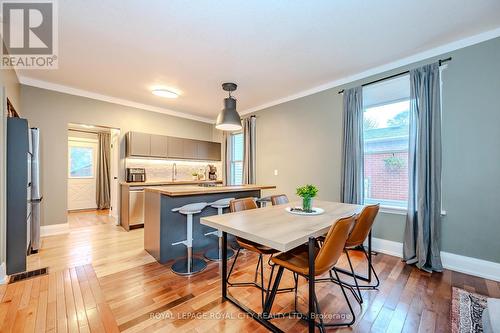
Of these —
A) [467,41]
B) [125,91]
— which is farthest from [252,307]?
[125,91]

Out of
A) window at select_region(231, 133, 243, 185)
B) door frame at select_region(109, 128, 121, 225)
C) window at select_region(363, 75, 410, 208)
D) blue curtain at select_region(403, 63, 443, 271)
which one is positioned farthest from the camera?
window at select_region(231, 133, 243, 185)

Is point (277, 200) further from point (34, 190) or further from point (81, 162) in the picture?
point (81, 162)

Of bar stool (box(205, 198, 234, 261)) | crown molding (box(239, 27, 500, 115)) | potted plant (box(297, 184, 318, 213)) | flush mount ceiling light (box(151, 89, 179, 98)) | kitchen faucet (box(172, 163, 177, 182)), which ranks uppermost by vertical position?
crown molding (box(239, 27, 500, 115))

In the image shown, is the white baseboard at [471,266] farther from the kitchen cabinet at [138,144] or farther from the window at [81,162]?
the window at [81,162]

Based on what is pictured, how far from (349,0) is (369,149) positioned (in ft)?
7.12

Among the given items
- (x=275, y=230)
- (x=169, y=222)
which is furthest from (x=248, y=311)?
(x=169, y=222)

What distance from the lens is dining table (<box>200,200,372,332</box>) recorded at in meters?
1.38

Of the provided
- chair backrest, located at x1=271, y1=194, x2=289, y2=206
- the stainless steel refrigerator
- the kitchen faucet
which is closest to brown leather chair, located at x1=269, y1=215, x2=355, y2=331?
chair backrest, located at x1=271, y1=194, x2=289, y2=206

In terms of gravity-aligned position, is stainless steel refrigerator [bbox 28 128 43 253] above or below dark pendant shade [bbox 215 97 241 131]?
below

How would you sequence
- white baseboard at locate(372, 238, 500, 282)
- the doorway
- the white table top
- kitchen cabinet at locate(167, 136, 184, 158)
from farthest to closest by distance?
the doorway → kitchen cabinet at locate(167, 136, 184, 158) → white baseboard at locate(372, 238, 500, 282) → the white table top

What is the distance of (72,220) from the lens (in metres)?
4.98

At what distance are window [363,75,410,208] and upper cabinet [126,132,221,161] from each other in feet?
12.9

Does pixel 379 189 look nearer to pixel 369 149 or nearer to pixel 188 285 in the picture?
pixel 369 149

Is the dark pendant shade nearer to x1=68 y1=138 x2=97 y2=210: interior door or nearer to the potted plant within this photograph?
the potted plant
